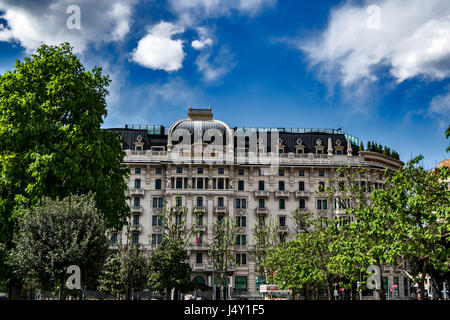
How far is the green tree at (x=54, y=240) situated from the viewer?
2402 cm

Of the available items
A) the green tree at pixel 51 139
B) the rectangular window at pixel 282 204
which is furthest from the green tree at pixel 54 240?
the rectangular window at pixel 282 204

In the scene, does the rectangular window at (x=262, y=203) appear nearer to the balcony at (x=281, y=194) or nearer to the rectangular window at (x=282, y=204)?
the balcony at (x=281, y=194)

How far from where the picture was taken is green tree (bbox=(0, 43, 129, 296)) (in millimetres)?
26172

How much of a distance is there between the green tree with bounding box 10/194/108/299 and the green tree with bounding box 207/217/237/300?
3944 cm

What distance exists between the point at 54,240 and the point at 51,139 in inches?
242

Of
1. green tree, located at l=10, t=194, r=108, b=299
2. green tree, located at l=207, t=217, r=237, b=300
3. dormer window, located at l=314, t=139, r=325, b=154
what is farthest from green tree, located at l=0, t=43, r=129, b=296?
dormer window, located at l=314, t=139, r=325, b=154

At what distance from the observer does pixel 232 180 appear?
74.6m

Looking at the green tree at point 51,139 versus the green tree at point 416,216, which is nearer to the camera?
the green tree at point 416,216

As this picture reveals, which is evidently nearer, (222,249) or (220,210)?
(222,249)

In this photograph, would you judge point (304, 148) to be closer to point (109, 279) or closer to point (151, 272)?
point (151, 272)

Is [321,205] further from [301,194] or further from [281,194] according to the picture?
[281,194]

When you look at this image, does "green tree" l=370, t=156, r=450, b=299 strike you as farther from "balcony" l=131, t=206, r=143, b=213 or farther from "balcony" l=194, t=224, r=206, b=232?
"balcony" l=131, t=206, r=143, b=213

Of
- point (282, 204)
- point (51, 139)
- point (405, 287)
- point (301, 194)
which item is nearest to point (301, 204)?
point (301, 194)

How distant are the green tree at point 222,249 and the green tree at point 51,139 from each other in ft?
→ 116
